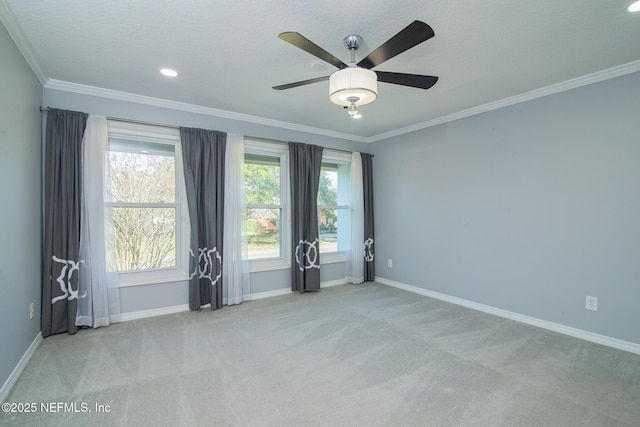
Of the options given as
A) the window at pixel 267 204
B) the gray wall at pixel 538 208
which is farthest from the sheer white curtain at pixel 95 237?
the gray wall at pixel 538 208

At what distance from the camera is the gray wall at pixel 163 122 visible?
3.11m

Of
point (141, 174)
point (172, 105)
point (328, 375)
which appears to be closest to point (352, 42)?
point (172, 105)

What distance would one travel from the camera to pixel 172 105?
3564 mm

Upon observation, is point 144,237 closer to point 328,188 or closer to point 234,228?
point 234,228

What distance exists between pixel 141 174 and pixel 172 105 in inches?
35.5

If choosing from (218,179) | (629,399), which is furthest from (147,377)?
(629,399)

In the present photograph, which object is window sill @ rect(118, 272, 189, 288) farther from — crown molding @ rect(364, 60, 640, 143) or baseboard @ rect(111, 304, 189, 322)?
crown molding @ rect(364, 60, 640, 143)

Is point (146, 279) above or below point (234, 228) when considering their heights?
below

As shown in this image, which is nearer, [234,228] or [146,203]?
[146,203]

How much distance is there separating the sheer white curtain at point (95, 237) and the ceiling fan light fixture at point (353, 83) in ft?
8.71

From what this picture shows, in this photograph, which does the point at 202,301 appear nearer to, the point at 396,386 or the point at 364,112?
the point at 396,386

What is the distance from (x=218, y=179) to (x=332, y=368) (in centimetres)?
256

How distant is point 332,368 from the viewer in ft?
7.78

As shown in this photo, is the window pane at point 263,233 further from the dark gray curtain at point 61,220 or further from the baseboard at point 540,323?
the baseboard at point 540,323
